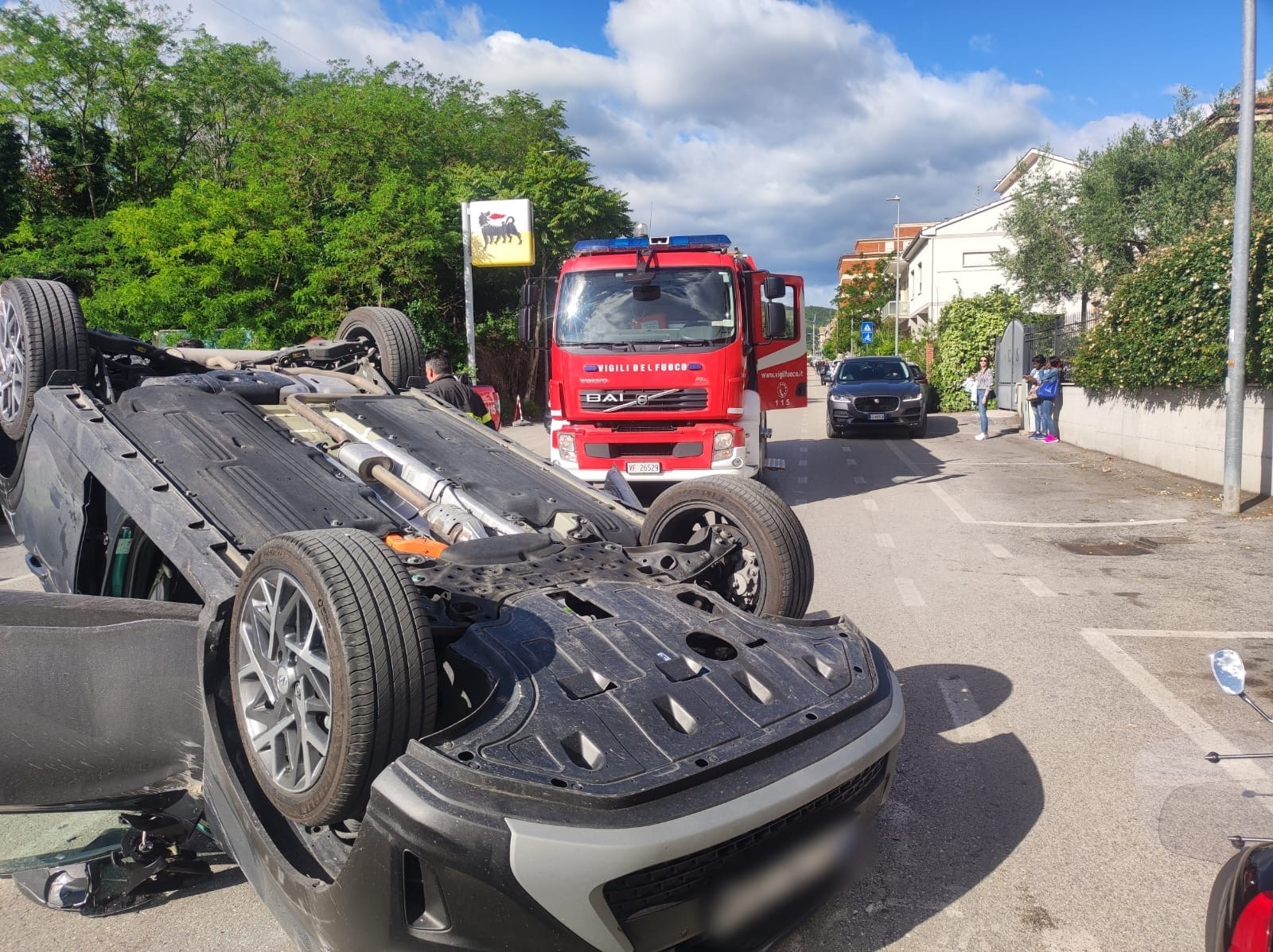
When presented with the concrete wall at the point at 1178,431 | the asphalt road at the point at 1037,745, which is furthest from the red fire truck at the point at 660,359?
the concrete wall at the point at 1178,431

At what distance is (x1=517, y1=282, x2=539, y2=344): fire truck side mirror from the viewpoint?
35.8 ft

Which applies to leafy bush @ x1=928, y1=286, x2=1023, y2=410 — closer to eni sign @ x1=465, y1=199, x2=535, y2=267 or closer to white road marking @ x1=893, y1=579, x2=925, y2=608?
eni sign @ x1=465, y1=199, x2=535, y2=267

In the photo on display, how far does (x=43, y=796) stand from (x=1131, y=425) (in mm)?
15518

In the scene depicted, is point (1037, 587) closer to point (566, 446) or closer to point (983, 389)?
point (566, 446)

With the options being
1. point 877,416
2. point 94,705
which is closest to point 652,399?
point 94,705

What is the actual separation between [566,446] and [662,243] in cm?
253

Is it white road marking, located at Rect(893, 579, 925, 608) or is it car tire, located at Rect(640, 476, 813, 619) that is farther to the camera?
white road marking, located at Rect(893, 579, 925, 608)

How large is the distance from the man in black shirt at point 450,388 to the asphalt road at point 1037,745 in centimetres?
363

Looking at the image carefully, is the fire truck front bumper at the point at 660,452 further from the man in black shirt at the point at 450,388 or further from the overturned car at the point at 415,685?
the overturned car at the point at 415,685

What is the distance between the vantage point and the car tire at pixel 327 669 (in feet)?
8.07

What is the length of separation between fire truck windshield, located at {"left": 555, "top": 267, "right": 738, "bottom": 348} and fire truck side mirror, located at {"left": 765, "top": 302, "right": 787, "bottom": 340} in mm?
584

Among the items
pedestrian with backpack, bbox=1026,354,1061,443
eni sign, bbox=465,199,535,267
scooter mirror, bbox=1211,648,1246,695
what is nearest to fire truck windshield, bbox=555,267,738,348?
scooter mirror, bbox=1211,648,1246,695

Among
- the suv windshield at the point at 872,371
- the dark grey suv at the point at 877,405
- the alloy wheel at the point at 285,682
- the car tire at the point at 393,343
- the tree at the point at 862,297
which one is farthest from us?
the tree at the point at 862,297

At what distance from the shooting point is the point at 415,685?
2.51m
